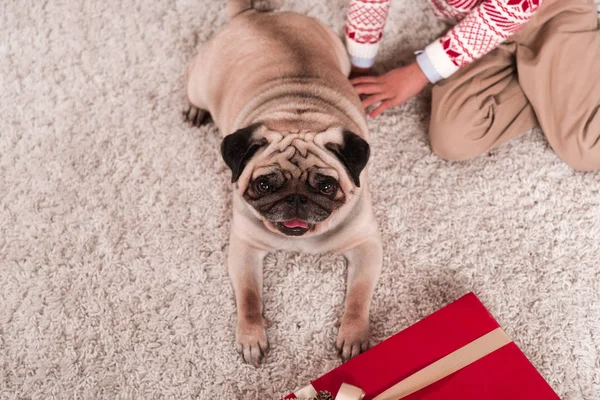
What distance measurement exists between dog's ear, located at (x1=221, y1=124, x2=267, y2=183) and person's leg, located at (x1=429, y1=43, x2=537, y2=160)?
73 centimetres

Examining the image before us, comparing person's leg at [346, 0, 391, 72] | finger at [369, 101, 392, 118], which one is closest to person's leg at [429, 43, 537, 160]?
finger at [369, 101, 392, 118]

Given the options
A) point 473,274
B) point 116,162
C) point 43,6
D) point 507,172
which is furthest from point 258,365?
point 43,6

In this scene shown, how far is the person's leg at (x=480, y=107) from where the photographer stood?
1.77 meters

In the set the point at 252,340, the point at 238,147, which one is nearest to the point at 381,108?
the point at 238,147

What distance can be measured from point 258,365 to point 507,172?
1.04m

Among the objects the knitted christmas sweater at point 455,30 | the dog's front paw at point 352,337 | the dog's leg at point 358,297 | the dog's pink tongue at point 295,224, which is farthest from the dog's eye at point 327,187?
the knitted christmas sweater at point 455,30

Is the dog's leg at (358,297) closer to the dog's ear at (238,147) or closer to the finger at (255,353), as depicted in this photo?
the finger at (255,353)

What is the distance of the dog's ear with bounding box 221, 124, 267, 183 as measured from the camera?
129cm

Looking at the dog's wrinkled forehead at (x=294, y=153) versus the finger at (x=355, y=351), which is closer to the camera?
the dog's wrinkled forehead at (x=294, y=153)

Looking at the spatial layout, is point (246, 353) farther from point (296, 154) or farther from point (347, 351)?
point (296, 154)

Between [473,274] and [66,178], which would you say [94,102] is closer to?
[66,178]

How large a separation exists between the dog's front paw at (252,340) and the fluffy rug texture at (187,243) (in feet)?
0.14

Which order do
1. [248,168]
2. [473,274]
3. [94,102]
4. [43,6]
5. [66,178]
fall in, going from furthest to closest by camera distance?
→ [43,6] < [94,102] < [66,178] < [473,274] < [248,168]

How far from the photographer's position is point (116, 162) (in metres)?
1.89
